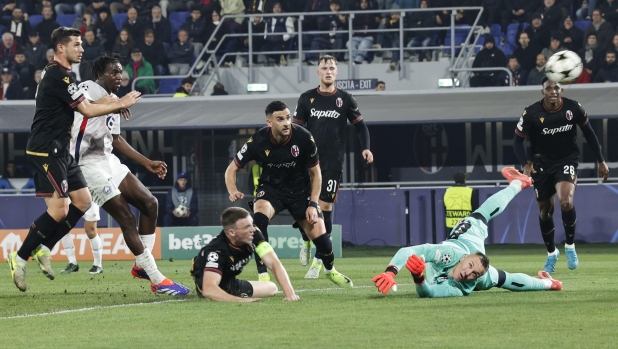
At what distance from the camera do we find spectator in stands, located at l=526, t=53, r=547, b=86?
21.2m

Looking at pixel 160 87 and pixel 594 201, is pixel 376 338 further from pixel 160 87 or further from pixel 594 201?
pixel 160 87

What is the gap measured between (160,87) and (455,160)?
7.04m

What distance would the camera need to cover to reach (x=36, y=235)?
955 cm

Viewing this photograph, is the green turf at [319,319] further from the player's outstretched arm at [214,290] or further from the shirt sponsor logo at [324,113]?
the shirt sponsor logo at [324,113]

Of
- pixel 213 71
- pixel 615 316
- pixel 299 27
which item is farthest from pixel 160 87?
pixel 615 316

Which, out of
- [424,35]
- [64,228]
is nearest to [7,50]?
[424,35]

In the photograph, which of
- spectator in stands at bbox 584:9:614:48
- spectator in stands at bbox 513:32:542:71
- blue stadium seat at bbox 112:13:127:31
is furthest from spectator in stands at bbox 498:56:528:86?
blue stadium seat at bbox 112:13:127:31

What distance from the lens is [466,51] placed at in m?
22.9

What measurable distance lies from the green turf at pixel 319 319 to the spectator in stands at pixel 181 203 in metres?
10.4

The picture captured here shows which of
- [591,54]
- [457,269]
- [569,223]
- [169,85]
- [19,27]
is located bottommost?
[569,223]

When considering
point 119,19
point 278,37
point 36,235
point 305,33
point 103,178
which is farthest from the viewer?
point 119,19

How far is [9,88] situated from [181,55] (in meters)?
3.97

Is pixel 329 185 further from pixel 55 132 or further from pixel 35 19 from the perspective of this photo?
pixel 35 19

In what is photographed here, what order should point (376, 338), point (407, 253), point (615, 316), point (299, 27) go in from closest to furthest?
point (376, 338) < point (615, 316) < point (407, 253) < point (299, 27)
